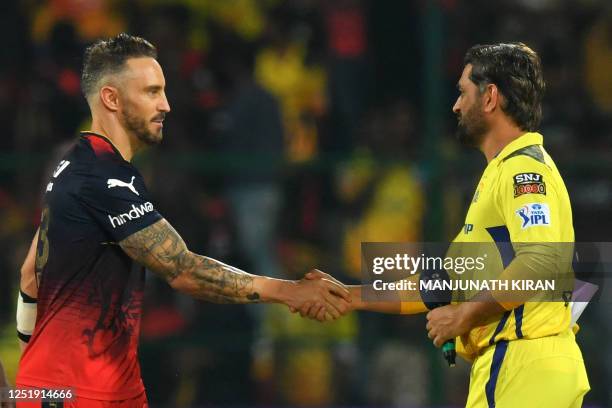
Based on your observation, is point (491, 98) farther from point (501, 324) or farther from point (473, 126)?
point (501, 324)

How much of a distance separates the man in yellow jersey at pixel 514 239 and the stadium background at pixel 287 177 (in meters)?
4.26

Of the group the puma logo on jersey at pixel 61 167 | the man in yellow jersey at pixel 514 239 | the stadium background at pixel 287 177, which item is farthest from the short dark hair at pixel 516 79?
the stadium background at pixel 287 177

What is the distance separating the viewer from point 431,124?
9.69 m

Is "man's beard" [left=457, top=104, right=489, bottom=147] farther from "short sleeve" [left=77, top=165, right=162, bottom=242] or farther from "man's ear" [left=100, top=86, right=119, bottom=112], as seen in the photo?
"man's ear" [left=100, top=86, right=119, bottom=112]

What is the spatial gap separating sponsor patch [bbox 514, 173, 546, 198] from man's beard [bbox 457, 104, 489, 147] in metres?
0.40

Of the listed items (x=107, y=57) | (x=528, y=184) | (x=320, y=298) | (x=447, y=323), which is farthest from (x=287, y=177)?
(x=528, y=184)

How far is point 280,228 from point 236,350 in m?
1.00

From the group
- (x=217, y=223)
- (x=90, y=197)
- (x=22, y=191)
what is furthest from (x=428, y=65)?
(x=90, y=197)

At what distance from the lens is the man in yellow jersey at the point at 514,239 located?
4762 mm

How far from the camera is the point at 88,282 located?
16.1 ft

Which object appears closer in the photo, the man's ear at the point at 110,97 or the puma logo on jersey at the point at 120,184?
the puma logo on jersey at the point at 120,184

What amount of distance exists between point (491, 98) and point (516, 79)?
134 millimetres

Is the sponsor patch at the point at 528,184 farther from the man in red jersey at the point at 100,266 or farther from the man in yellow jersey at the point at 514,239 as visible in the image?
the man in red jersey at the point at 100,266

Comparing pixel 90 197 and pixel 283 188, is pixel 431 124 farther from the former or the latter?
pixel 90 197
